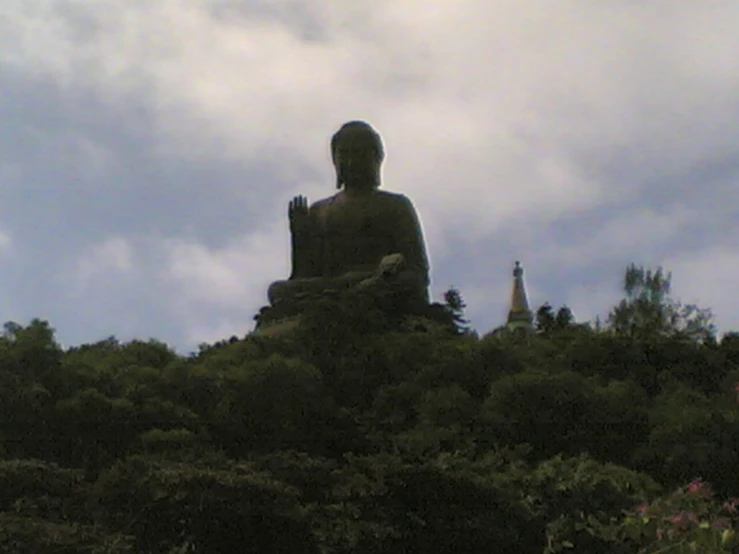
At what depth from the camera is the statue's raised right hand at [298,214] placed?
1652 cm

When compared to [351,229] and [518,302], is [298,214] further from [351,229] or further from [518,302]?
[518,302]

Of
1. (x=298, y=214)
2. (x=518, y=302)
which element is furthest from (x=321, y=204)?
(x=518, y=302)

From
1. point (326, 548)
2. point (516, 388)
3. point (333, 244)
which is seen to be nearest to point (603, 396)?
point (516, 388)

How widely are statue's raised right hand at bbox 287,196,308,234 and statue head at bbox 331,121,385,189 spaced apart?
88 cm

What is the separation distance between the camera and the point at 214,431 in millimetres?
10422

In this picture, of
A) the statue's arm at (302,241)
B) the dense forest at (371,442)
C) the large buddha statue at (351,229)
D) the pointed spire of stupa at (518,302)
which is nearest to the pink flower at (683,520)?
the dense forest at (371,442)

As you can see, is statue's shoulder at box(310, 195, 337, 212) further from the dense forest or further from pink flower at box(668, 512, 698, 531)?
pink flower at box(668, 512, 698, 531)

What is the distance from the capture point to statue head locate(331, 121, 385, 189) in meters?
17.0

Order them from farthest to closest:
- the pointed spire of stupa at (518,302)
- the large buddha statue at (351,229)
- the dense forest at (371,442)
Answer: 1. the pointed spire of stupa at (518,302)
2. the large buddha statue at (351,229)
3. the dense forest at (371,442)

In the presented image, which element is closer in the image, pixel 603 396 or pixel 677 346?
pixel 603 396

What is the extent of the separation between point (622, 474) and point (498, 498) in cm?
105

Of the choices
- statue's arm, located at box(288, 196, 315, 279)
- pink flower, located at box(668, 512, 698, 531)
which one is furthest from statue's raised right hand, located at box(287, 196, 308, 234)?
pink flower, located at box(668, 512, 698, 531)

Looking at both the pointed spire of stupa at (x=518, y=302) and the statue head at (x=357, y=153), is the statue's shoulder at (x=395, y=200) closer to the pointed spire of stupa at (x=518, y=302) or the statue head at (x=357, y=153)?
the statue head at (x=357, y=153)

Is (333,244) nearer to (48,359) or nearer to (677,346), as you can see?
(677,346)
